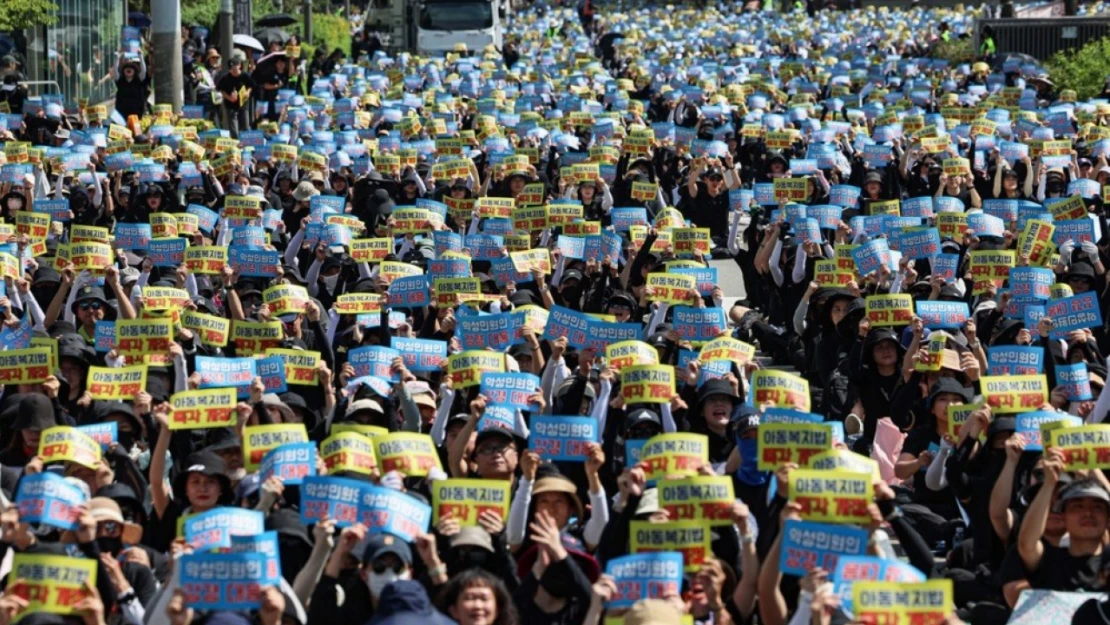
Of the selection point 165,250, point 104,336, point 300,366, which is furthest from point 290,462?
point 165,250

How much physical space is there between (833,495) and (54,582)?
104 inches

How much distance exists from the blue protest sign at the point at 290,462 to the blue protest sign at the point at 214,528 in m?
0.82

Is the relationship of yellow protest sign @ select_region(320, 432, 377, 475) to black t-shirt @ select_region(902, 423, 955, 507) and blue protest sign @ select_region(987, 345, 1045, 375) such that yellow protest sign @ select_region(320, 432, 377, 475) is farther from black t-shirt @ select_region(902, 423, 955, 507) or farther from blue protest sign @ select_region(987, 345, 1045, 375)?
blue protest sign @ select_region(987, 345, 1045, 375)

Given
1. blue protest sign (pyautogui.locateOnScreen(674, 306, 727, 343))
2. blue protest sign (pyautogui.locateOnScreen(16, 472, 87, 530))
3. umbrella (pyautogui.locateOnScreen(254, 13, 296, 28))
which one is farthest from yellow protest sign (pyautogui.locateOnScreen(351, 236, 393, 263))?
umbrella (pyautogui.locateOnScreen(254, 13, 296, 28))

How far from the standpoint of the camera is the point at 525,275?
14.5 m

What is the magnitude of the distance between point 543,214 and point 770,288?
165 centimetres

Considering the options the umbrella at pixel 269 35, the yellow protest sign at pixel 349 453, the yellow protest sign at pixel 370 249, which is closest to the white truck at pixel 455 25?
the umbrella at pixel 269 35

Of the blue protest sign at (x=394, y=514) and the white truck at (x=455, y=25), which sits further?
the white truck at (x=455, y=25)

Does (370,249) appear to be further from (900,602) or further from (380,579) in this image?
(900,602)

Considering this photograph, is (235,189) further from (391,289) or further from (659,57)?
(659,57)

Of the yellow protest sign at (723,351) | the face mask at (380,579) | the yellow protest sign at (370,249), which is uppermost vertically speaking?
the yellow protest sign at (370,249)

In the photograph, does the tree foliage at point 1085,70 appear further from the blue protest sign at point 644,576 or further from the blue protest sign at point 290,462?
the blue protest sign at point 644,576

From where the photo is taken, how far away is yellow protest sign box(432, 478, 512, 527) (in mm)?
8445

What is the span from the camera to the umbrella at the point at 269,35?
40.3 metres
